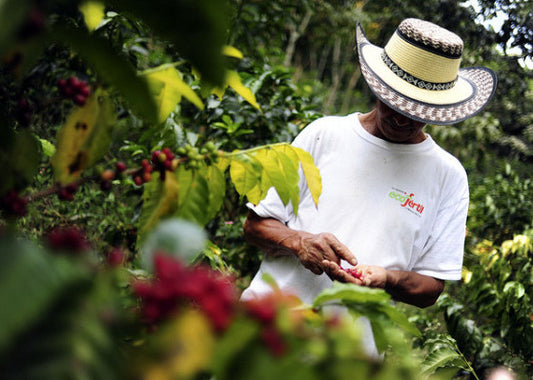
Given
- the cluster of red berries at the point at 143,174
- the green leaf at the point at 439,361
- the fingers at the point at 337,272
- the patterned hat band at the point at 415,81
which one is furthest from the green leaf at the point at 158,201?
the green leaf at the point at 439,361

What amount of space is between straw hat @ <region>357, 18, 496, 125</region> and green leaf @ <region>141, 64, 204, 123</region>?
3.71ft

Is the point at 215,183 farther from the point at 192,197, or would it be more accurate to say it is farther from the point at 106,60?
the point at 106,60

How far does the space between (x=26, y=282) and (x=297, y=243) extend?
4.70 feet

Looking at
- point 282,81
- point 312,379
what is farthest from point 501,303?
point 312,379

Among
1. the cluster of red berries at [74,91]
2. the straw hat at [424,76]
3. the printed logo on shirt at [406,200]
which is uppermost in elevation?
the cluster of red berries at [74,91]

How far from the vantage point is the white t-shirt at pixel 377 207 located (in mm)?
1896

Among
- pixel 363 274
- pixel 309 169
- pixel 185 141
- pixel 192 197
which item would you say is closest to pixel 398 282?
pixel 363 274

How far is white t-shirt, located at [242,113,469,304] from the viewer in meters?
1.90

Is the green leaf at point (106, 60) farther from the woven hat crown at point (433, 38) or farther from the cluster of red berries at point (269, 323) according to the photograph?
the woven hat crown at point (433, 38)

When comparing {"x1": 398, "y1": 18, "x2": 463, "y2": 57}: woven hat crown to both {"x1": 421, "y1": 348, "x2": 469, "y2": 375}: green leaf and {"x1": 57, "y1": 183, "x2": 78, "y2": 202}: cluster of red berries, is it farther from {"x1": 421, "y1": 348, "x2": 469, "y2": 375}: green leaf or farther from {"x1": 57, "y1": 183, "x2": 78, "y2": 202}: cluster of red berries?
{"x1": 57, "y1": 183, "x2": 78, "y2": 202}: cluster of red berries

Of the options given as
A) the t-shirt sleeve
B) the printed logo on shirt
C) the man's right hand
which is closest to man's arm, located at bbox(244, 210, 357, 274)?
the man's right hand

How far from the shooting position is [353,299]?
621 mm

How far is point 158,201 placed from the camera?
2.37ft

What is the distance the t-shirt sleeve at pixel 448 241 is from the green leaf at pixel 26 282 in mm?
1775
